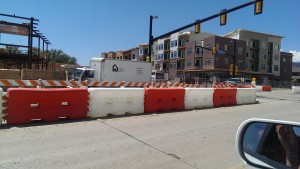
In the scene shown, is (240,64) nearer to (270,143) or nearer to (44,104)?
(44,104)

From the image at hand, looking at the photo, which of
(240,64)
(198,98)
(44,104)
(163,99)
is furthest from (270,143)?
(240,64)

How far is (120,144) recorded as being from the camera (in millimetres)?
6836

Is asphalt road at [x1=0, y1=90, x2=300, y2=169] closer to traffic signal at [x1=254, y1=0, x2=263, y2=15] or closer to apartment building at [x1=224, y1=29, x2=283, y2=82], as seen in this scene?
traffic signal at [x1=254, y1=0, x2=263, y2=15]

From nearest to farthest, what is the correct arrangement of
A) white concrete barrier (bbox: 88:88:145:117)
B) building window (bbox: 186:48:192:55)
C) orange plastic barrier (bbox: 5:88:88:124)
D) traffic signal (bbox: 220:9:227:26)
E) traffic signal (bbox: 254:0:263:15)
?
orange plastic barrier (bbox: 5:88:88:124) → white concrete barrier (bbox: 88:88:145:117) → traffic signal (bbox: 254:0:263:15) → traffic signal (bbox: 220:9:227:26) → building window (bbox: 186:48:192:55)

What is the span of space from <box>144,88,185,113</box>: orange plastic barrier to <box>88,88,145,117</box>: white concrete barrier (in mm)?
291

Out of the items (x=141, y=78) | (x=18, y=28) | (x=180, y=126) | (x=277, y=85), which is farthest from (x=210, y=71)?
→ (x=180, y=126)

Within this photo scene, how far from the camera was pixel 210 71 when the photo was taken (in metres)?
67.8

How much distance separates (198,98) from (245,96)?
4.73 m

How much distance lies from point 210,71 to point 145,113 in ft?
190

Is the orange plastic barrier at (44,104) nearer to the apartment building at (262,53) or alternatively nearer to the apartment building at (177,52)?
the apartment building at (177,52)

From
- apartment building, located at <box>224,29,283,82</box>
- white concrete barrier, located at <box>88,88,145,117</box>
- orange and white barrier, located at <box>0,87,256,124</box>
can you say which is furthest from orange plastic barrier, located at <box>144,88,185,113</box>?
apartment building, located at <box>224,29,283,82</box>

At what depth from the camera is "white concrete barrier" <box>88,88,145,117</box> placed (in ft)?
33.8

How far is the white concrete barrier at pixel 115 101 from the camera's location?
1031 cm

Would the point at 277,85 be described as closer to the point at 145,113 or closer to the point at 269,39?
the point at 269,39
